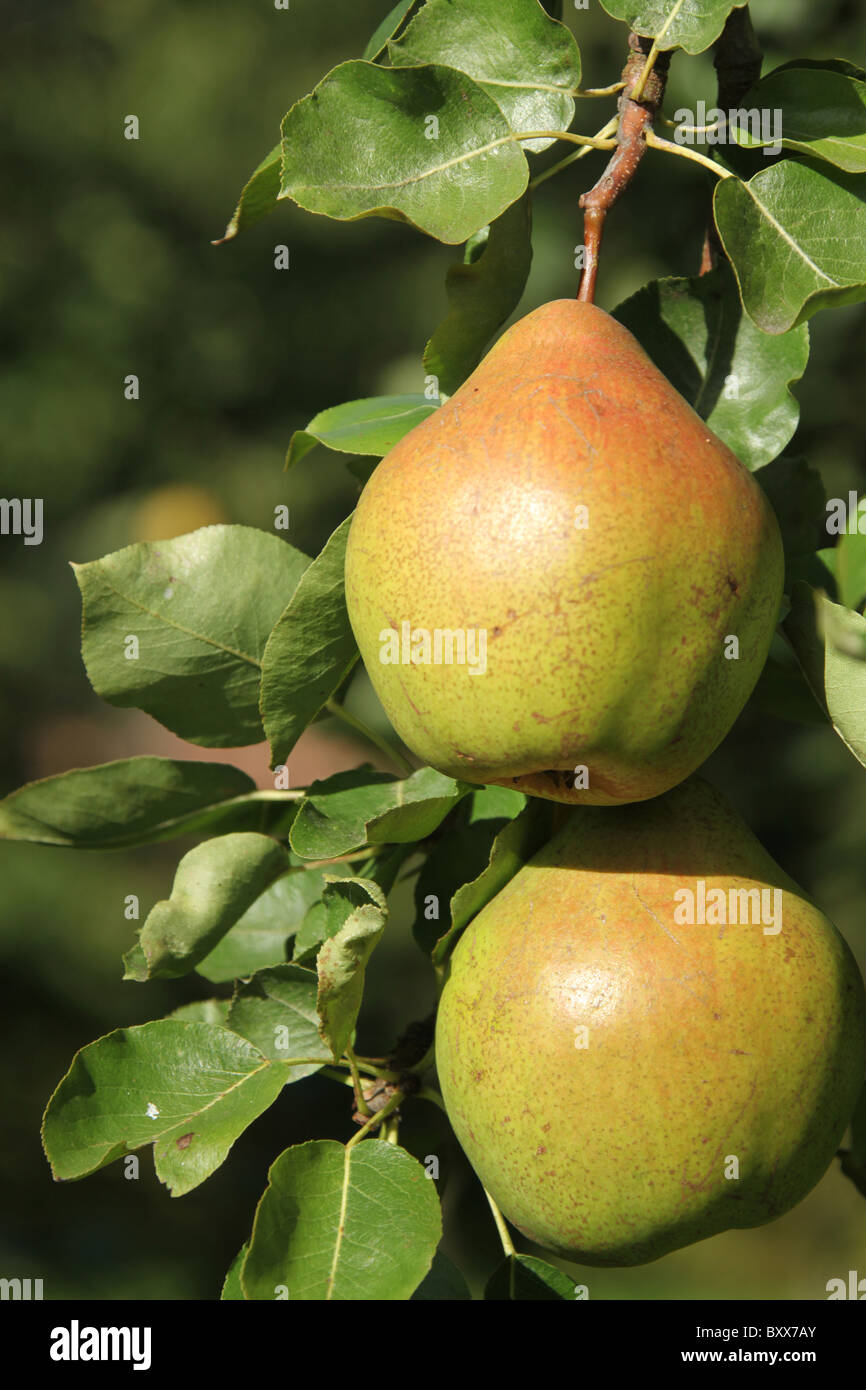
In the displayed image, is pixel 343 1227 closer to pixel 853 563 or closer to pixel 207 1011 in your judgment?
pixel 207 1011

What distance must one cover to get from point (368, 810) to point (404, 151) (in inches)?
17.1

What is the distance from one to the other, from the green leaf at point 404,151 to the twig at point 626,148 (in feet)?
0.16

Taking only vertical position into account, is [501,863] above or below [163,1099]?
above

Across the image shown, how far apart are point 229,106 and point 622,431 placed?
147 cm

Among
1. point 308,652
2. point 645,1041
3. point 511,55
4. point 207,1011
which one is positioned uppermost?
point 511,55

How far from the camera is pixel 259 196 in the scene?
33.5 inches

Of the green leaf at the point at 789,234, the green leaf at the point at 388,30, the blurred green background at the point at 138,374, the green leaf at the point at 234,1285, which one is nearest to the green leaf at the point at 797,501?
the green leaf at the point at 789,234

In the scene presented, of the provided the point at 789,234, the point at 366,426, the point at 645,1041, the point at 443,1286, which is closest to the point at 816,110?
the point at 789,234

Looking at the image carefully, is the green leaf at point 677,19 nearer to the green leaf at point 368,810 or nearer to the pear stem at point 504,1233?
the green leaf at point 368,810

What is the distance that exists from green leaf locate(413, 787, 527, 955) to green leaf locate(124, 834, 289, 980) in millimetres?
121

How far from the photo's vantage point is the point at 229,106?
1902mm

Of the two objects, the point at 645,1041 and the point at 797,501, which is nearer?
the point at 645,1041

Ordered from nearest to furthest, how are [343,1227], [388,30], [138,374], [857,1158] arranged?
[343,1227], [388,30], [857,1158], [138,374]

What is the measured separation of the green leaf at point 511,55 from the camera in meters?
0.87
